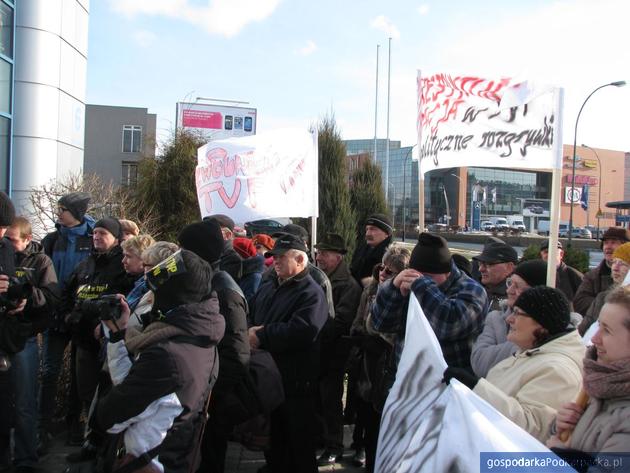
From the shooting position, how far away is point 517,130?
4.74 m

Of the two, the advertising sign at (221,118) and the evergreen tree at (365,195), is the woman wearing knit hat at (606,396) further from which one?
the advertising sign at (221,118)

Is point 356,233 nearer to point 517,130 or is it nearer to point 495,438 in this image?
point 517,130

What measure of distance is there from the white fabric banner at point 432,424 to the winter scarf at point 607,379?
49cm

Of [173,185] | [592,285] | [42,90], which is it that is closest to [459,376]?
[592,285]

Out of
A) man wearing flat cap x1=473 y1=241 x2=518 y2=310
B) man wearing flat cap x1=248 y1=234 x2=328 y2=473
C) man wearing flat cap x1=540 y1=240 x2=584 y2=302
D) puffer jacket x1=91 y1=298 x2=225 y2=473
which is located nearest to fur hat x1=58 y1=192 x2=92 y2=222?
man wearing flat cap x1=248 y1=234 x2=328 y2=473

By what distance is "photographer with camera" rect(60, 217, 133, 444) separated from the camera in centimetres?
435

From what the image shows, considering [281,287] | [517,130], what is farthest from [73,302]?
[517,130]

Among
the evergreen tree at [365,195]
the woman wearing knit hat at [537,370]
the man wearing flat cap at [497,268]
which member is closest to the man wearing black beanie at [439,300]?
the woman wearing knit hat at [537,370]

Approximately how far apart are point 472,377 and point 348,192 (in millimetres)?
9074

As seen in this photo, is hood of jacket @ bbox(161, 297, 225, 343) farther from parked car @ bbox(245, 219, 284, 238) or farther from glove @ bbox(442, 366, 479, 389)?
parked car @ bbox(245, 219, 284, 238)

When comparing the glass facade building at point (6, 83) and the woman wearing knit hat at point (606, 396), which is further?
the glass facade building at point (6, 83)

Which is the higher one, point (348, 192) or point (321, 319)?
point (348, 192)

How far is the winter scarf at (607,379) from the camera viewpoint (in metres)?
1.84

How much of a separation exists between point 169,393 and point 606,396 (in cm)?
172
